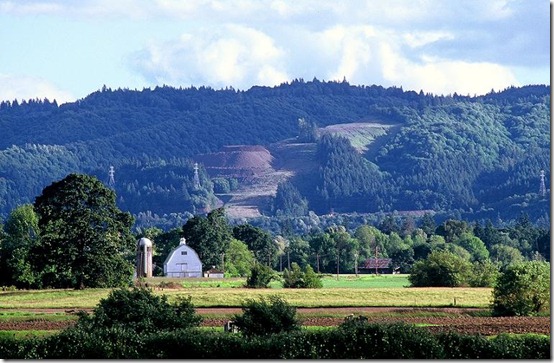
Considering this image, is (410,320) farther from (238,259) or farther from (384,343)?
(238,259)

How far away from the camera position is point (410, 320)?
176ft

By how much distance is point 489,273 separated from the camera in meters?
87.8

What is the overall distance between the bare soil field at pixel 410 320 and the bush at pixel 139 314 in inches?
210

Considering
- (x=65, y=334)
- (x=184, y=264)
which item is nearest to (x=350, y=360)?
(x=65, y=334)

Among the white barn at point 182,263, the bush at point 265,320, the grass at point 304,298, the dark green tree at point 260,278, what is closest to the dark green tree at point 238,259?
the white barn at point 182,263

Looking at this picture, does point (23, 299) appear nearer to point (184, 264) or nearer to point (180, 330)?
point (180, 330)

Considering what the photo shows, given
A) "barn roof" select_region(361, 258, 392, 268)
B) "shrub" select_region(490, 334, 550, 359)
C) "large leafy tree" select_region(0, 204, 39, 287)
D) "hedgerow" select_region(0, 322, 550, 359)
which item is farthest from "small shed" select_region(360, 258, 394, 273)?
"hedgerow" select_region(0, 322, 550, 359)

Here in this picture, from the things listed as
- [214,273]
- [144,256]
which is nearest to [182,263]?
[214,273]

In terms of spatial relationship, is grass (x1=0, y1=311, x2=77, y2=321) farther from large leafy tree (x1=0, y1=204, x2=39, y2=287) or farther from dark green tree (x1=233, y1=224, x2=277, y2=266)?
dark green tree (x1=233, y1=224, x2=277, y2=266)

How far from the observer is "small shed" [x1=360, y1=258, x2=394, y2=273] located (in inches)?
6024

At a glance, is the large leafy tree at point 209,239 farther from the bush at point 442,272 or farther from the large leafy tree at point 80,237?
the large leafy tree at point 80,237

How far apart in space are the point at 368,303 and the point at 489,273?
78.5 ft

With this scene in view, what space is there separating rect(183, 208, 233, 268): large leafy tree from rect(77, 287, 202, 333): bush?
259 ft

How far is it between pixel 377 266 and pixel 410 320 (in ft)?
333
